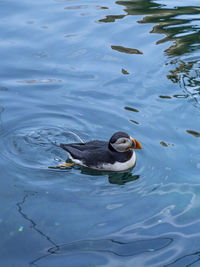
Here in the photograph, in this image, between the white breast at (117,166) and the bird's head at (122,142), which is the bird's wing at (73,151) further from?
the bird's head at (122,142)

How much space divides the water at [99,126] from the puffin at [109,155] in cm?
14

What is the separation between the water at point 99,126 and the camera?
599cm

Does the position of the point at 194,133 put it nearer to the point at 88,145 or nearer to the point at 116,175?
the point at 116,175

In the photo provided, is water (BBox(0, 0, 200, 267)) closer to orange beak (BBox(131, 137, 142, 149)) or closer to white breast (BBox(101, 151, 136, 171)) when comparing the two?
white breast (BBox(101, 151, 136, 171))

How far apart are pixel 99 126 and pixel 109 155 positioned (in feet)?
3.74

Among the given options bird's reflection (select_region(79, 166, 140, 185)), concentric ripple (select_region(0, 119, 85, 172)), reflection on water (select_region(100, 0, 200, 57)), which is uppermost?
reflection on water (select_region(100, 0, 200, 57))

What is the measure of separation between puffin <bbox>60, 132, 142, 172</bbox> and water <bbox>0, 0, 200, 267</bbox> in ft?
0.46

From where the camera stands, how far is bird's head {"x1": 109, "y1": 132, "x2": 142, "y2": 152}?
24.2ft

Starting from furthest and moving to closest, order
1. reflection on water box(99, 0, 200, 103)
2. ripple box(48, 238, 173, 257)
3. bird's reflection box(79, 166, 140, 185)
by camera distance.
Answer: reflection on water box(99, 0, 200, 103)
bird's reflection box(79, 166, 140, 185)
ripple box(48, 238, 173, 257)

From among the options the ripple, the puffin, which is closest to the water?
the ripple

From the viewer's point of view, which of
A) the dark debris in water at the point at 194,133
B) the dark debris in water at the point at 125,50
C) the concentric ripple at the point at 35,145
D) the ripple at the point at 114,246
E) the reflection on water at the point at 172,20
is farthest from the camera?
the reflection on water at the point at 172,20

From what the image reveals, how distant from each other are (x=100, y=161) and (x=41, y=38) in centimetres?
565

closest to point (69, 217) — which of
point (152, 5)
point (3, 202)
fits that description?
point (3, 202)

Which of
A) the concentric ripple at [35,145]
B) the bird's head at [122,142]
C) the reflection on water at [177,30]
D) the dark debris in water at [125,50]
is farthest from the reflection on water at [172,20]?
the bird's head at [122,142]
